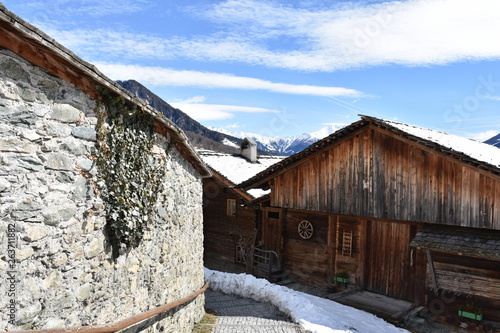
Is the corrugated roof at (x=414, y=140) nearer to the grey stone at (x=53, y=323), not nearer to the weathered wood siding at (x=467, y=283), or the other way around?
the weathered wood siding at (x=467, y=283)

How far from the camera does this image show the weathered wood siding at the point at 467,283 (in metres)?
10.9

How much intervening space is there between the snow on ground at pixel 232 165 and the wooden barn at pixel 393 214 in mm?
5898

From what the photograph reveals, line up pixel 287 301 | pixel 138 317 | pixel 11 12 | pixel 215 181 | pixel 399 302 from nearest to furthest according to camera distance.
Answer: pixel 11 12
pixel 138 317
pixel 287 301
pixel 399 302
pixel 215 181

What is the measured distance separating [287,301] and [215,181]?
11.2m

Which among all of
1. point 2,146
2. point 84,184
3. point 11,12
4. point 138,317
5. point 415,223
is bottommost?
point 138,317

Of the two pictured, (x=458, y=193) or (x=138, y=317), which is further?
(x=458, y=193)

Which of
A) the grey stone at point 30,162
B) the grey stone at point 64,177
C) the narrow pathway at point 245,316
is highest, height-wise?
the grey stone at point 30,162

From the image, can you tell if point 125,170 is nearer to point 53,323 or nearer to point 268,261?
point 53,323

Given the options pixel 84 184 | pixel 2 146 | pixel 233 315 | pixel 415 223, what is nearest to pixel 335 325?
pixel 233 315

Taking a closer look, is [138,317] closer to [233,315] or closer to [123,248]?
[123,248]

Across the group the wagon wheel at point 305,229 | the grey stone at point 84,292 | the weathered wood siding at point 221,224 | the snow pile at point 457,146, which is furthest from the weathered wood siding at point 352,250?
the grey stone at point 84,292

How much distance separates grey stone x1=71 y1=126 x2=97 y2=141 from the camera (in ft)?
16.4

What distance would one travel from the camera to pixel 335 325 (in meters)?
10.6

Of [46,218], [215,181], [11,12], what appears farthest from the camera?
[215,181]
